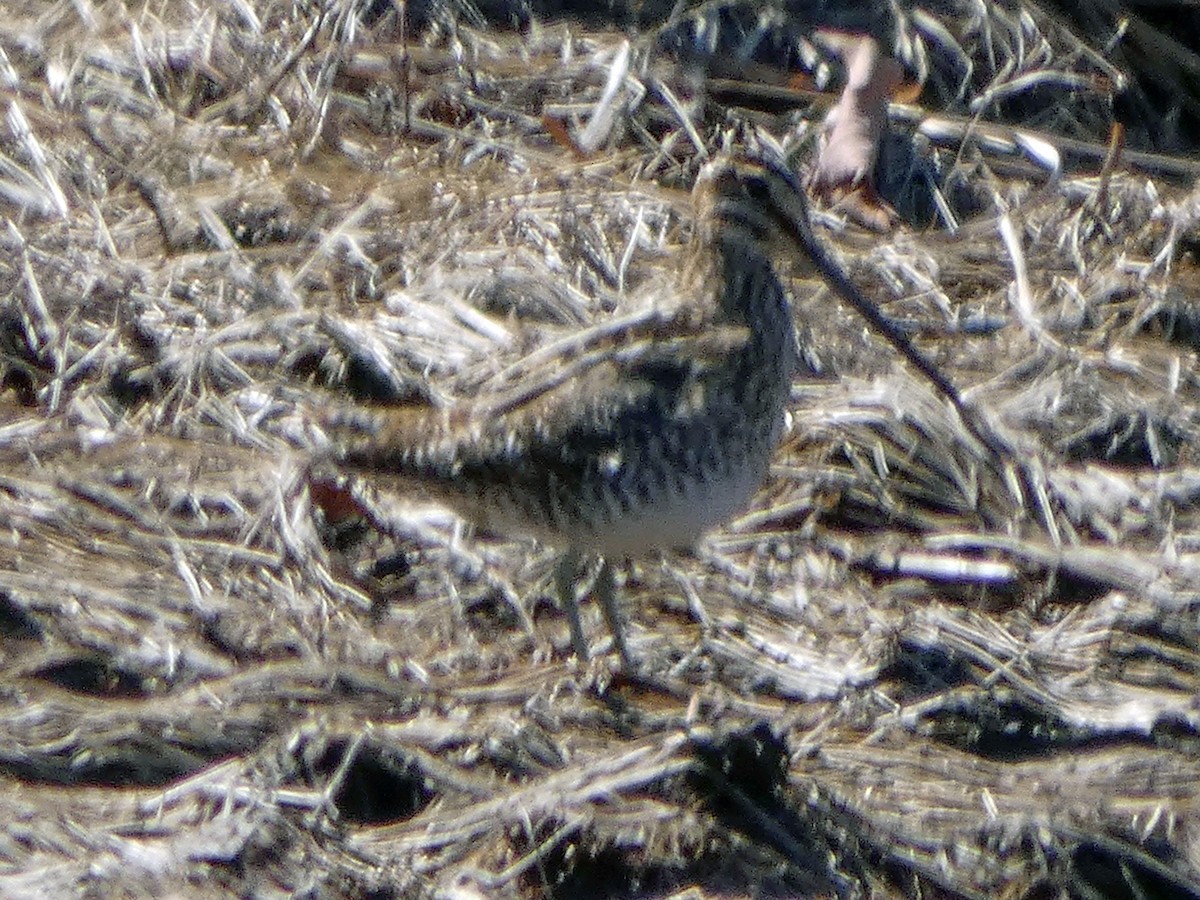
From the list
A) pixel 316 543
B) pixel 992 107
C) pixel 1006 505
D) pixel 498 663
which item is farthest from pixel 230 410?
pixel 992 107

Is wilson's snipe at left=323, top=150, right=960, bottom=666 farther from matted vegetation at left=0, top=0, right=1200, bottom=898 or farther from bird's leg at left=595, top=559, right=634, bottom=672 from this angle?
matted vegetation at left=0, top=0, right=1200, bottom=898

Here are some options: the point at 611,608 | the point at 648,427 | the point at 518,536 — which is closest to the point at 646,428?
the point at 648,427

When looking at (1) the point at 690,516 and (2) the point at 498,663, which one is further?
Answer: (2) the point at 498,663

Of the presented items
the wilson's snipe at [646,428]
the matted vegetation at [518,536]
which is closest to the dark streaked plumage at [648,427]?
the wilson's snipe at [646,428]

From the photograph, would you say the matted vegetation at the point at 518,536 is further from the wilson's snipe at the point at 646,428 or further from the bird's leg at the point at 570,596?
the wilson's snipe at the point at 646,428

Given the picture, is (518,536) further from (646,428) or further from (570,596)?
(646,428)

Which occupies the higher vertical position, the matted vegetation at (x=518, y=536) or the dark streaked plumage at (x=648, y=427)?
the dark streaked plumage at (x=648, y=427)

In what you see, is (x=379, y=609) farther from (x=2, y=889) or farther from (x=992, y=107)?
(x=992, y=107)

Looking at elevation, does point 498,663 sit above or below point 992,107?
below
